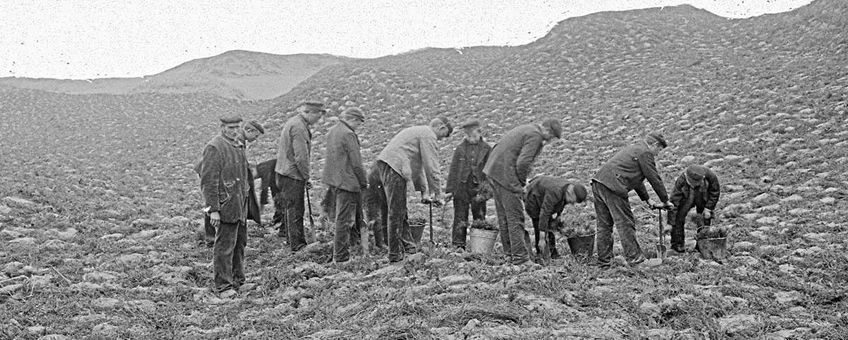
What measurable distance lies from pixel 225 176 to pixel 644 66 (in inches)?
731

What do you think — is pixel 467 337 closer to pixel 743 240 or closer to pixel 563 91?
pixel 743 240

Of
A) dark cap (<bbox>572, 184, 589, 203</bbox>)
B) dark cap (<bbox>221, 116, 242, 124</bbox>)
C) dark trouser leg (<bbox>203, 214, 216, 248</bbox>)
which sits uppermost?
dark cap (<bbox>221, 116, 242, 124</bbox>)

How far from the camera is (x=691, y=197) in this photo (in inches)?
344

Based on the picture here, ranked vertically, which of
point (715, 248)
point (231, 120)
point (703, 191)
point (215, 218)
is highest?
point (231, 120)

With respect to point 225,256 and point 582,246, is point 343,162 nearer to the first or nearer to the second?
point 225,256

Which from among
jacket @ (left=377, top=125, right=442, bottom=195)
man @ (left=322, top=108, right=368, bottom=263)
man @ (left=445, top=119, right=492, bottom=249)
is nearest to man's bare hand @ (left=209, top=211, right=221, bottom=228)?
man @ (left=322, top=108, right=368, bottom=263)

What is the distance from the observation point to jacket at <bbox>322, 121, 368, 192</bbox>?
813 cm

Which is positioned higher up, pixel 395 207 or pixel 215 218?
pixel 215 218

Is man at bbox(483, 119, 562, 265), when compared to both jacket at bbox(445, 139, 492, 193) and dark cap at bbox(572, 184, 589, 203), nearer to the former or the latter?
dark cap at bbox(572, 184, 589, 203)

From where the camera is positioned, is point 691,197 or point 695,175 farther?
point 691,197

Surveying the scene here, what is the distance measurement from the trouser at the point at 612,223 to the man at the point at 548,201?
1.07ft

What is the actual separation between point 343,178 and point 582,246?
312 centimetres

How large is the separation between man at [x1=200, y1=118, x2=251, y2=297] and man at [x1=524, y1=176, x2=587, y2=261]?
361cm

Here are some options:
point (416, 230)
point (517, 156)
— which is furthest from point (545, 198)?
point (416, 230)
